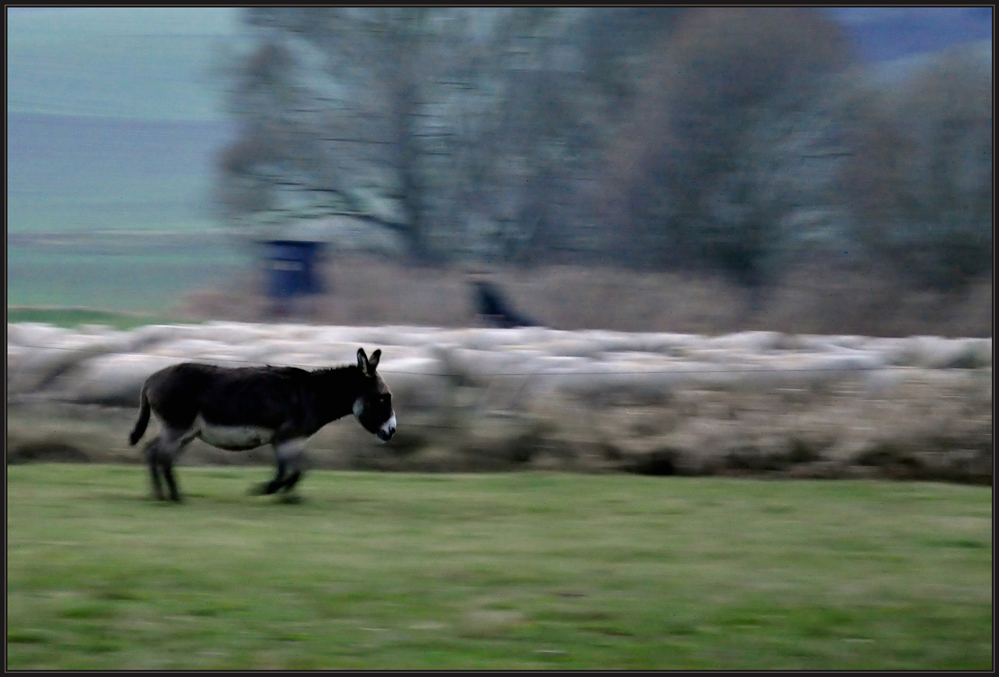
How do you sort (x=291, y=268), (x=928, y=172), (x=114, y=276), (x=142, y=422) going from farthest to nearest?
(x=114, y=276), (x=291, y=268), (x=928, y=172), (x=142, y=422)

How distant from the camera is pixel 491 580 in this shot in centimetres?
686

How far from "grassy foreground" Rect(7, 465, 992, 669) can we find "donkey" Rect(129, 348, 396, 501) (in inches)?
16.7

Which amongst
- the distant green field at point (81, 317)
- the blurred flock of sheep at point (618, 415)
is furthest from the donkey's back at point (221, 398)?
the distant green field at point (81, 317)

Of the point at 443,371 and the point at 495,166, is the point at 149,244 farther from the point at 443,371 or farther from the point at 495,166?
the point at 443,371

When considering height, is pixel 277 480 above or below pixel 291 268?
below

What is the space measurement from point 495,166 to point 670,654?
1948cm

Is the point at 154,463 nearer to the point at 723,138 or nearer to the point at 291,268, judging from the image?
the point at 291,268

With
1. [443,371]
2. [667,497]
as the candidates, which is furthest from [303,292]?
[667,497]

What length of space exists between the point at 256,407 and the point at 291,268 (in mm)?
14955

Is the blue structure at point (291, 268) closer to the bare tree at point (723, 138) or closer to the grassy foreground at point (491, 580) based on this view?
the bare tree at point (723, 138)

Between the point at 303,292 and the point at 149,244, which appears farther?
the point at 149,244

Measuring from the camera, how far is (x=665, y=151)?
79.3 feet

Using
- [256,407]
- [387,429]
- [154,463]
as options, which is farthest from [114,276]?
[387,429]

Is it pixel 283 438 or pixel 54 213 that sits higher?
pixel 54 213
